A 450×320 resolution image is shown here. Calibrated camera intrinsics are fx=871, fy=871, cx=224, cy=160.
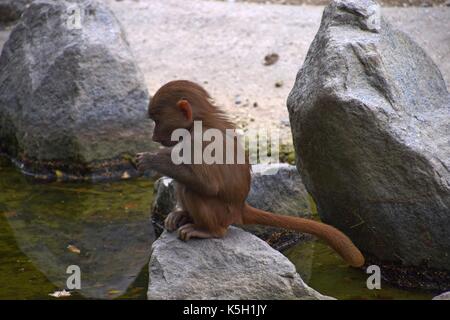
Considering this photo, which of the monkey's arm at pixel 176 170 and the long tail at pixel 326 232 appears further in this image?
the long tail at pixel 326 232

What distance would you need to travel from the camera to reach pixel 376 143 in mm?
5223

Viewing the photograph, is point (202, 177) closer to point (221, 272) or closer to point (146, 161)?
point (146, 161)

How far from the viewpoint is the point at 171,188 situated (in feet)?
21.3

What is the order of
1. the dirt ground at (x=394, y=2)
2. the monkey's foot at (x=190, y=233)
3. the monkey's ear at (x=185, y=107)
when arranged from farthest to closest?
the dirt ground at (x=394, y=2) < the monkey's foot at (x=190, y=233) < the monkey's ear at (x=185, y=107)

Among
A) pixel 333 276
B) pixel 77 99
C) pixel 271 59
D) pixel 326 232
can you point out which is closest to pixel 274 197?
pixel 333 276

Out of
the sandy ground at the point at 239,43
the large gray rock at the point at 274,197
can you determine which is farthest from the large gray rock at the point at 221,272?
the sandy ground at the point at 239,43

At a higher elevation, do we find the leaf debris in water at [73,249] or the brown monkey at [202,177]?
the brown monkey at [202,177]

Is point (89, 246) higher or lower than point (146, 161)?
lower

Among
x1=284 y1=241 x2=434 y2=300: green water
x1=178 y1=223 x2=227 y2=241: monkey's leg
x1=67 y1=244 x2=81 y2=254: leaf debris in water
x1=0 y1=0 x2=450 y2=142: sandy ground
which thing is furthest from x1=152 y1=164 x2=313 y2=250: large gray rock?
x1=0 y1=0 x2=450 y2=142: sandy ground

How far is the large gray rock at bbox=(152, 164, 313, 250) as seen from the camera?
638cm

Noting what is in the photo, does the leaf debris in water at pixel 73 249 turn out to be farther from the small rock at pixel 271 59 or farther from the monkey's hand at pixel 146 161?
the small rock at pixel 271 59

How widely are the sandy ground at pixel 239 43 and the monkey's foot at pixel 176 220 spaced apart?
318 centimetres

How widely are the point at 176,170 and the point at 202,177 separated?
0.15 m

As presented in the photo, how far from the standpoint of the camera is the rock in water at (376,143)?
5.20 m
